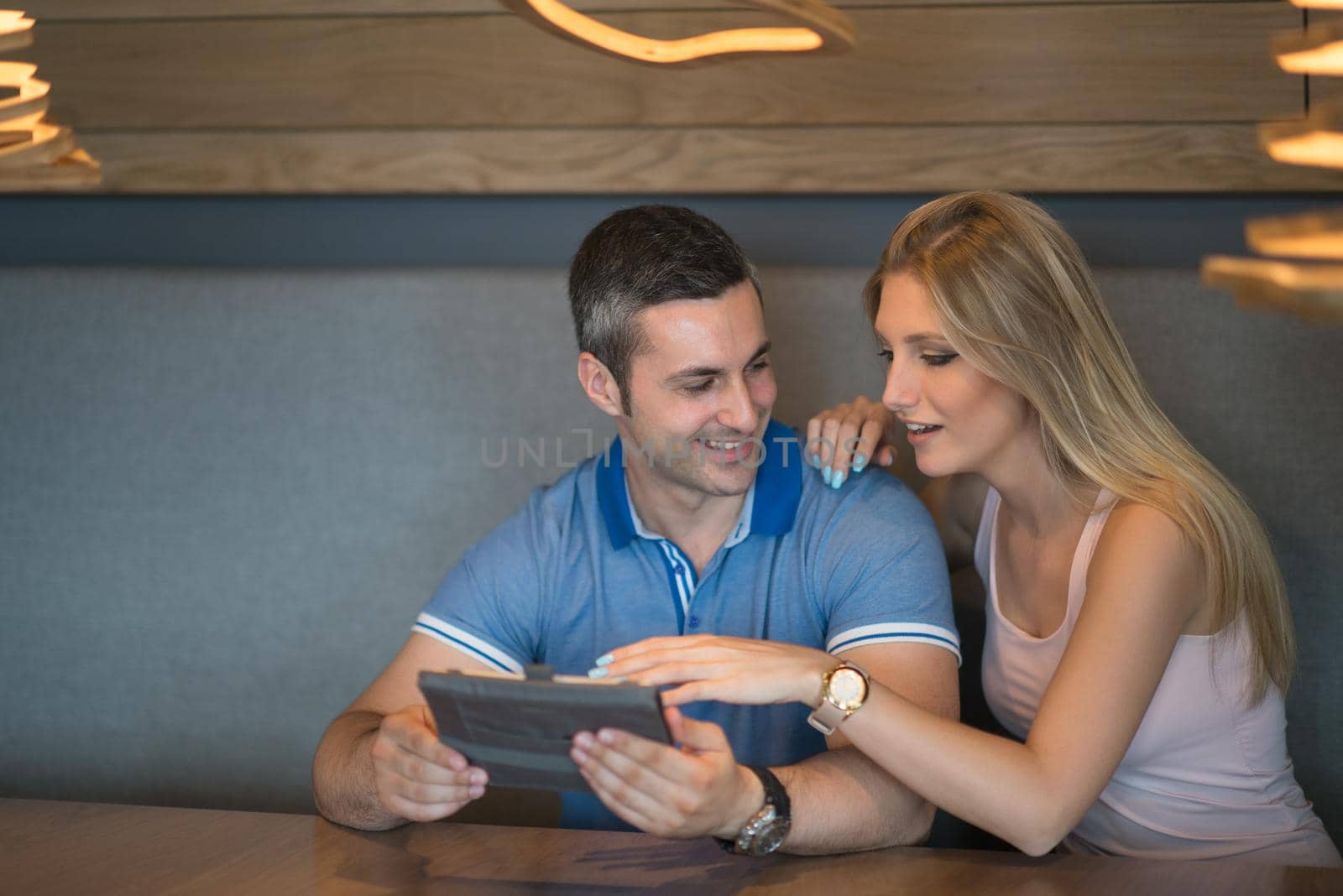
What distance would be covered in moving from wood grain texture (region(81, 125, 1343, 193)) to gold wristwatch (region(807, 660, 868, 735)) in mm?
847

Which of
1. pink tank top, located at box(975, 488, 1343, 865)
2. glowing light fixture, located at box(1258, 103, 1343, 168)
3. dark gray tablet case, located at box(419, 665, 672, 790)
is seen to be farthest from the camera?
pink tank top, located at box(975, 488, 1343, 865)

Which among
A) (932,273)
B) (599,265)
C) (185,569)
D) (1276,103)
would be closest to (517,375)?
(599,265)

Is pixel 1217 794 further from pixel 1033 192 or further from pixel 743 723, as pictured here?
pixel 1033 192

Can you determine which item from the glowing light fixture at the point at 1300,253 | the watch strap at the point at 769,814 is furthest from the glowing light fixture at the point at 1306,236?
the watch strap at the point at 769,814

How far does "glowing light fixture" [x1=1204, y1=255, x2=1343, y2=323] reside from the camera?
0.58 meters

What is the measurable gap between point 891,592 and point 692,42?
0.58 m

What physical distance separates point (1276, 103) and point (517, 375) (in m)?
1.06

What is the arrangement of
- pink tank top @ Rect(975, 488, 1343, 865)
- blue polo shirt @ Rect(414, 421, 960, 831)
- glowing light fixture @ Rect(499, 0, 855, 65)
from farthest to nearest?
1. blue polo shirt @ Rect(414, 421, 960, 831)
2. pink tank top @ Rect(975, 488, 1343, 865)
3. glowing light fixture @ Rect(499, 0, 855, 65)

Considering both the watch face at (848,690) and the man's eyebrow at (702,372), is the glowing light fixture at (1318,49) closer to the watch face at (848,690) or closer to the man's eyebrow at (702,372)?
the watch face at (848,690)

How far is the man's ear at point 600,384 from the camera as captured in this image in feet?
5.06

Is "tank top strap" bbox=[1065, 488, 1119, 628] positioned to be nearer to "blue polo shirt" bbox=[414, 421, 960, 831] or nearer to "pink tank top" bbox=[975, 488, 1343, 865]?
"pink tank top" bbox=[975, 488, 1343, 865]

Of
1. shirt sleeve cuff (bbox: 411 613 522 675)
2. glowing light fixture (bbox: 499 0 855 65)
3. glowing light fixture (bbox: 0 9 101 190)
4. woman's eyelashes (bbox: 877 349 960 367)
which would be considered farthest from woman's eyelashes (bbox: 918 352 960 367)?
glowing light fixture (bbox: 0 9 101 190)

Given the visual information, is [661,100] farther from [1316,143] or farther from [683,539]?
[1316,143]

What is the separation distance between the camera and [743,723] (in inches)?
57.5
